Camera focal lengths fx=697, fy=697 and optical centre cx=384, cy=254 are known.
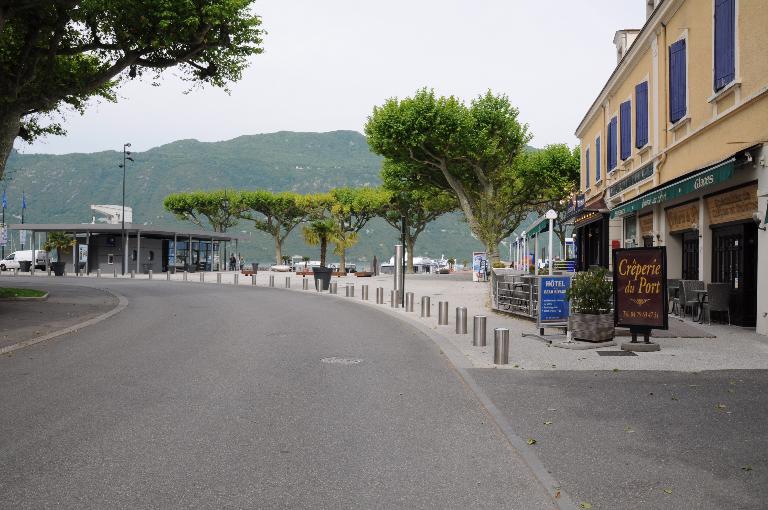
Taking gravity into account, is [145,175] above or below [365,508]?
above

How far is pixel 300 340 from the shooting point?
1276cm

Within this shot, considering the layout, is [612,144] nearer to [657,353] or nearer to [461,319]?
[461,319]

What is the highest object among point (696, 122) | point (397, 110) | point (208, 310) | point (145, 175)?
point (145, 175)

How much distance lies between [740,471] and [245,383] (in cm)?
531

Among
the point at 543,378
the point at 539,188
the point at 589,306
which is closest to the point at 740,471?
the point at 543,378

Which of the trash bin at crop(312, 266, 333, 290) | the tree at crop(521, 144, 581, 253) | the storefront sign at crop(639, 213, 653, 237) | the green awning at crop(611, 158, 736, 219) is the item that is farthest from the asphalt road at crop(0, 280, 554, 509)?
the tree at crop(521, 144, 581, 253)

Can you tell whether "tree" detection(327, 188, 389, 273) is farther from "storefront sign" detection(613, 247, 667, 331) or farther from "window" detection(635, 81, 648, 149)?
"storefront sign" detection(613, 247, 667, 331)

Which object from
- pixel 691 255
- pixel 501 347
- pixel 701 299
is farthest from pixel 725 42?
pixel 501 347

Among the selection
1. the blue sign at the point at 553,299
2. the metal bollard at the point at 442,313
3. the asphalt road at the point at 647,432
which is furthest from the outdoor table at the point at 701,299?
the asphalt road at the point at 647,432

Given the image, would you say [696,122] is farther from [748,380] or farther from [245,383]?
[245,383]

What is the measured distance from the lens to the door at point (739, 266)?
14211 mm

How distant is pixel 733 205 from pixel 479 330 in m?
6.64

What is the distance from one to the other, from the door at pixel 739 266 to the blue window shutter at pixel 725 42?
305cm

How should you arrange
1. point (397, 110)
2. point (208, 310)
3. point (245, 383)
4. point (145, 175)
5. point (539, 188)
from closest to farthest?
point (245, 383), point (208, 310), point (397, 110), point (539, 188), point (145, 175)
